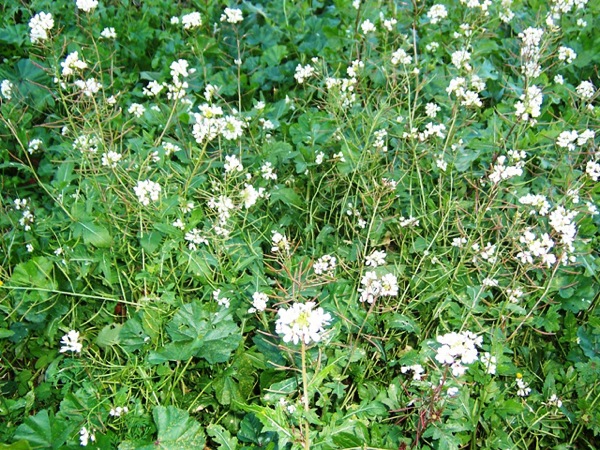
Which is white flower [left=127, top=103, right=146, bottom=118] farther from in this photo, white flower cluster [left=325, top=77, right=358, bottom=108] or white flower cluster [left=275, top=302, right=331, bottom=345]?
white flower cluster [left=275, top=302, right=331, bottom=345]

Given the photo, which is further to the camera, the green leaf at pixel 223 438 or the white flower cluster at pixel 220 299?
the white flower cluster at pixel 220 299

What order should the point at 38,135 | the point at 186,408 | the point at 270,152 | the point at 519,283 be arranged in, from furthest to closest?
the point at 38,135, the point at 270,152, the point at 519,283, the point at 186,408

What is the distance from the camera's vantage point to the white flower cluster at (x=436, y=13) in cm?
340

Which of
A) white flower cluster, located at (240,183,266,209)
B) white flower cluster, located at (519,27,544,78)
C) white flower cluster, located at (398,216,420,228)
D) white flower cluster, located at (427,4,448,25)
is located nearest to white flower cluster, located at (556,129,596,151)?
white flower cluster, located at (519,27,544,78)

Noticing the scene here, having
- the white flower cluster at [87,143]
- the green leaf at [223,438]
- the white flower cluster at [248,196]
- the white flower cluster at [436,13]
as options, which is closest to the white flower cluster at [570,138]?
the white flower cluster at [436,13]

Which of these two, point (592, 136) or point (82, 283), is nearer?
point (82, 283)

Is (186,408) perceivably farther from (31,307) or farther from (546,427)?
(546,427)

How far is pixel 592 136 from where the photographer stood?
260 cm

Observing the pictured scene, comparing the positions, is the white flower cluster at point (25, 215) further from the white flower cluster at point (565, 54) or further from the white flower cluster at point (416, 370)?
the white flower cluster at point (565, 54)

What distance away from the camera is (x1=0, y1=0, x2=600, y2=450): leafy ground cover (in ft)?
6.79

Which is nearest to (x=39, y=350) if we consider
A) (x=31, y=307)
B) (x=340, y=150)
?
(x=31, y=307)

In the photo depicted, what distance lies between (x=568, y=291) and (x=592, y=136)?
2.15 feet

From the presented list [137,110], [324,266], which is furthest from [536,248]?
[137,110]

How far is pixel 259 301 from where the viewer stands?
7.03 feet
